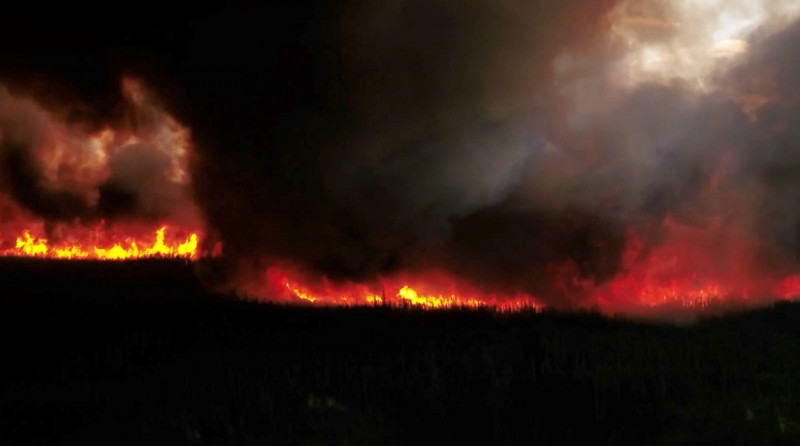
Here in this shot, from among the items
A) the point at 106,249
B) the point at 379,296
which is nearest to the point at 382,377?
the point at 379,296

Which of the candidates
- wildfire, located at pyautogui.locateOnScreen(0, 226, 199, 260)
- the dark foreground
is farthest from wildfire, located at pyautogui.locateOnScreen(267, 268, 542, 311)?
wildfire, located at pyautogui.locateOnScreen(0, 226, 199, 260)

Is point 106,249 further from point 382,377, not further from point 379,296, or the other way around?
point 382,377

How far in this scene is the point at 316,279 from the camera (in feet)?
85.6

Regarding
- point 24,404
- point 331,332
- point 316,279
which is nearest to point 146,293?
point 316,279

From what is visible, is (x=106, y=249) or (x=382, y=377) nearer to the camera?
(x=382, y=377)

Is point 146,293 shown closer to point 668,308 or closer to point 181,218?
point 181,218

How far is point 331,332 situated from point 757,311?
11255 mm

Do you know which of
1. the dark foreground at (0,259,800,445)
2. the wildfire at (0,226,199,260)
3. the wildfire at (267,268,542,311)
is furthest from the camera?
the wildfire at (0,226,199,260)

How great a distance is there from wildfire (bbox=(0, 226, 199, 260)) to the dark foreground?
12.0m

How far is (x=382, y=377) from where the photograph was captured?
50.9ft

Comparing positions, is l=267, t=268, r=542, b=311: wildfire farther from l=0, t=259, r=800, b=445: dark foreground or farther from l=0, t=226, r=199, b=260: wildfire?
l=0, t=226, r=199, b=260: wildfire

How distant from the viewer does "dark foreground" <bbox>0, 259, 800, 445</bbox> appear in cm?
1320

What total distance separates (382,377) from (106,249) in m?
27.0

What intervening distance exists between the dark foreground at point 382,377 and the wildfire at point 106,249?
12.0 m
